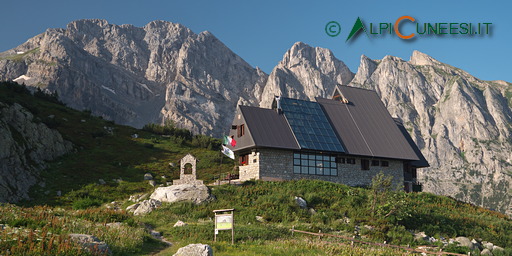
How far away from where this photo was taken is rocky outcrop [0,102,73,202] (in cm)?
4000

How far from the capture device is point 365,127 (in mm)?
52812

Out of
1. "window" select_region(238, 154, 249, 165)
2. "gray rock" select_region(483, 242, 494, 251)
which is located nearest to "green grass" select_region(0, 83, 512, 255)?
"gray rock" select_region(483, 242, 494, 251)

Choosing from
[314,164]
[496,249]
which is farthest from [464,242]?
[314,164]

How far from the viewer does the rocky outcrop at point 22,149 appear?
40000 millimetres

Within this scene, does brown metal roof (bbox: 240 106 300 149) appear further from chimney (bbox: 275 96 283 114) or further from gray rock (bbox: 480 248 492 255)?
gray rock (bbox: 480 248 492 255)

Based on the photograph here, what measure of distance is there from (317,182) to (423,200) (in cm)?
1176

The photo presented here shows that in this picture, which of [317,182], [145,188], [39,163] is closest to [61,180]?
[39,163]

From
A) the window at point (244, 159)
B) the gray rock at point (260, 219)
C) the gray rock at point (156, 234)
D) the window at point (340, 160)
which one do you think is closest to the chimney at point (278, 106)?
the window at point (244, 159)

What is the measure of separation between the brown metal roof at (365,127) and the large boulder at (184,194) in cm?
1934

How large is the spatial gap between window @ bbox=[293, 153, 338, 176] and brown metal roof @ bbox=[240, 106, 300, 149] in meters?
1.92

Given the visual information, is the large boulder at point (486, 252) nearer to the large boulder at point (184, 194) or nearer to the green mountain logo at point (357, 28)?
the large boulder at point (184, 194)

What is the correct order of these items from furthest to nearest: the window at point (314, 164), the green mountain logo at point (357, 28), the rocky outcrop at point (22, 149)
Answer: the green mountain logo at point (357, 28) → the window at point (314, 164) → the rocky outcrop at point (22, 149)

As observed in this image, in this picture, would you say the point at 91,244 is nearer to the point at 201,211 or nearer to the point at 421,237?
the point at 201,211

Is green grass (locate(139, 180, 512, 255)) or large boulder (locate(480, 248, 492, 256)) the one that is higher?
green grass (locate(139, 180, 512, 255))
